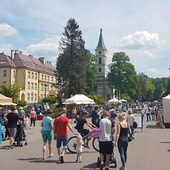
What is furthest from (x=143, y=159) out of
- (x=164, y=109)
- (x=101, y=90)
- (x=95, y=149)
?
(x=101, y=90)

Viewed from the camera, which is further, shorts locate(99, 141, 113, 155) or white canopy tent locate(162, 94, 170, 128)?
white canopy tent locate(162, 94, 170, 128)

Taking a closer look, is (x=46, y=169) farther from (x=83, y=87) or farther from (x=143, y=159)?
(x=83, y=87)

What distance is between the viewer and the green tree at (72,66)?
62719 millimetres

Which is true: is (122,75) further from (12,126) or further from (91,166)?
(91,166)

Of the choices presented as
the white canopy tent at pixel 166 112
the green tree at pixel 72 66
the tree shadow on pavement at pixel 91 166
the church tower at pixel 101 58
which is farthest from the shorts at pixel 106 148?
the church tower at pixel 101 58

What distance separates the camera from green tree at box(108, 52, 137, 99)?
271 feet

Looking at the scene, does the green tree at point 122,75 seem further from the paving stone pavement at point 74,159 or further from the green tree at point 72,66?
the paving stone pavement at point 74,159

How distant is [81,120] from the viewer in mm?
12828

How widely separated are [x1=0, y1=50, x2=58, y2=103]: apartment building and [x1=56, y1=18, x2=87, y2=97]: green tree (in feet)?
45.7

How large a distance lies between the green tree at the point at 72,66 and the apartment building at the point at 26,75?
→ 45.7 feet

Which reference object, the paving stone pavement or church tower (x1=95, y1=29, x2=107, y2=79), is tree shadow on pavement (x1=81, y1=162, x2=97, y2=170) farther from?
church tower (x1=95, y1=29, x2=107, y2=79)

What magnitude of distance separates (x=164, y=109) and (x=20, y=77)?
63.8 metres

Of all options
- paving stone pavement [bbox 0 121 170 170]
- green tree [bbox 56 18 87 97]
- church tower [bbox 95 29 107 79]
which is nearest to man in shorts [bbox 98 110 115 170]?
paving stone pavement [bbox 0 121 170 170]

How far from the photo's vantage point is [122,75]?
82438 mm
